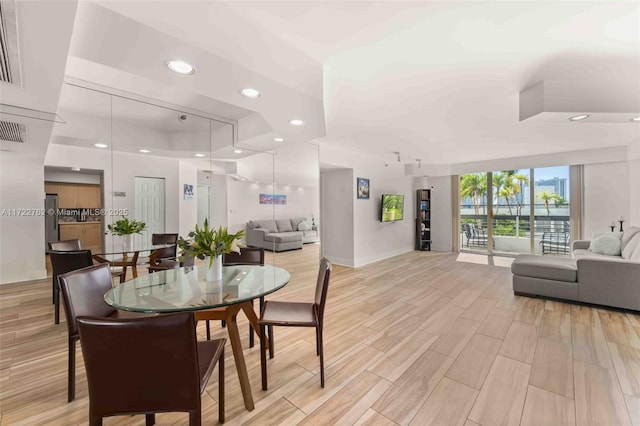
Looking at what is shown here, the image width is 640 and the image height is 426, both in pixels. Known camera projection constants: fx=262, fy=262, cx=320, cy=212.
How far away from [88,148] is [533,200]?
8822 millimetres

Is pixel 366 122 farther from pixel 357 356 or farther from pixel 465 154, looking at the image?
pixel 465 154

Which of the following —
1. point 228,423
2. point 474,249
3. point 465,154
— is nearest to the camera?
point 228,423

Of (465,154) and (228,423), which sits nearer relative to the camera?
(228,423)

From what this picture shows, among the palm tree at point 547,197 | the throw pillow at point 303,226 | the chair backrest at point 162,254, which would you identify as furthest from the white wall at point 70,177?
the palm tree at point 547,197

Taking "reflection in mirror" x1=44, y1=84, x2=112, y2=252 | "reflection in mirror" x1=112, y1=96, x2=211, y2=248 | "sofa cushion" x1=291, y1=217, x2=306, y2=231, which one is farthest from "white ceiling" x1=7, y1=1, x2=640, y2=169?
"sofa cushion" x1=291, y1=217, x2=306, y2=231

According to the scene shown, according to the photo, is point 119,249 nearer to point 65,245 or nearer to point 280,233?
point 65,245

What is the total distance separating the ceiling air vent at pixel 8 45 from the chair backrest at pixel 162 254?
2015 mm

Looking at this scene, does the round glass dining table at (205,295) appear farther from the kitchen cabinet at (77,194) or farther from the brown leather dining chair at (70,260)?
the kitchen cabinet at (77,194)

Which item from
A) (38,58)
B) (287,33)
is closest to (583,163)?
(287,33)

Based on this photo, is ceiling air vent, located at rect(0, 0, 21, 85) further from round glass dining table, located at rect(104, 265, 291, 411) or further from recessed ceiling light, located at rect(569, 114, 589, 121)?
recessed ceiling light, located at rect(569, 114, 589, 121)

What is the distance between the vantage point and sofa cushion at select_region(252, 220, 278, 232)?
6941mm

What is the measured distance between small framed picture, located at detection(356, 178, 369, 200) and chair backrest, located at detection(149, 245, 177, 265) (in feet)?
12.3

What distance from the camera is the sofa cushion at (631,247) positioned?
3.62 meters

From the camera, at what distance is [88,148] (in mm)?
2998
